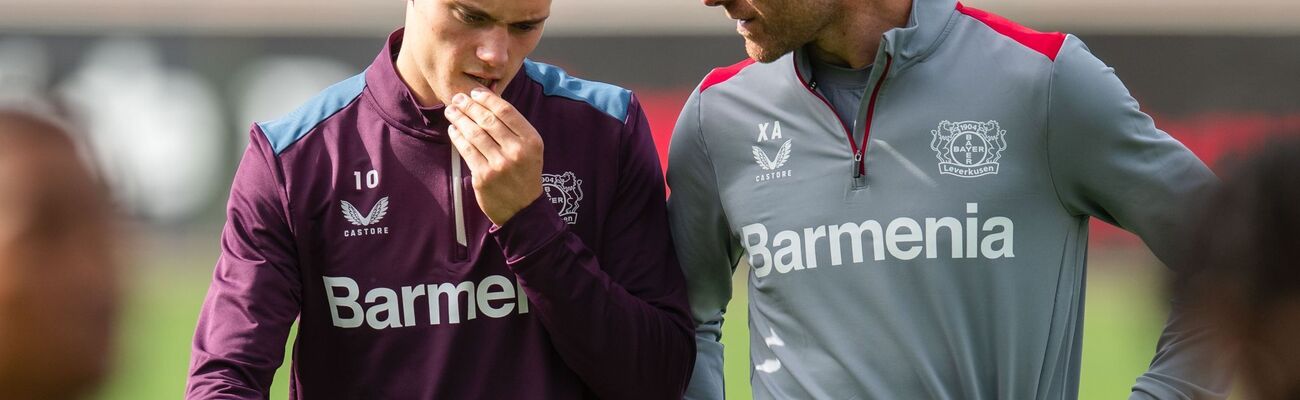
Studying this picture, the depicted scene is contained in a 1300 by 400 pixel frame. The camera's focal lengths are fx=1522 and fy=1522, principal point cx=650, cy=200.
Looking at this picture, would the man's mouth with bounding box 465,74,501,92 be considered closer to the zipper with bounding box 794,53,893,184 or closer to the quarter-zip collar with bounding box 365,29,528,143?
the quarter-zip collar with bounding box 365,29,528,143

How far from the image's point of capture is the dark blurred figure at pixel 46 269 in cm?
121

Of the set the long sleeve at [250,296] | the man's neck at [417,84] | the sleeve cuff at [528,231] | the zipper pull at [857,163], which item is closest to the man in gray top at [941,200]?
the zipper pull at [857,163]

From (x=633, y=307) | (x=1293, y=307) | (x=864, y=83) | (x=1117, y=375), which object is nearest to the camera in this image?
(x=1293, y=307)

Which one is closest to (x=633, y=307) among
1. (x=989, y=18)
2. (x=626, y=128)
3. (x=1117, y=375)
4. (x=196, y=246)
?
(x=626, y=128)

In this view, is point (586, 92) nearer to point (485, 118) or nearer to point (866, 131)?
point (485, 118)

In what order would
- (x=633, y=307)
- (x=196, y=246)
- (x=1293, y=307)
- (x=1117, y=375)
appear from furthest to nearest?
(x=196, y=246) < (x=1117, y=375) < (x=633, y=307) < (x=1293, y=307)

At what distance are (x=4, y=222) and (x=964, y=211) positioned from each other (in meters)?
1.65

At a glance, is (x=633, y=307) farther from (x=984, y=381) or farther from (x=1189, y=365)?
(x=1189, y=365)

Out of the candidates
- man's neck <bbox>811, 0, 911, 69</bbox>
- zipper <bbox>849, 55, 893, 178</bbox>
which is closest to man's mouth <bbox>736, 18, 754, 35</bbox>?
man's neck <bbox>811, 0, 911, 69</bbox>

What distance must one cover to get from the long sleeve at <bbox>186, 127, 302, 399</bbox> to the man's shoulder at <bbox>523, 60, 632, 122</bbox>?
0.48 meters

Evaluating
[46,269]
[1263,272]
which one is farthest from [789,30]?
[46,269]

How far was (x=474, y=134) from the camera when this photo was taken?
93.4 inches

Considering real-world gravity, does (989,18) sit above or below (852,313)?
above

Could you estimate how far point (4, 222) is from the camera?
1230mm
